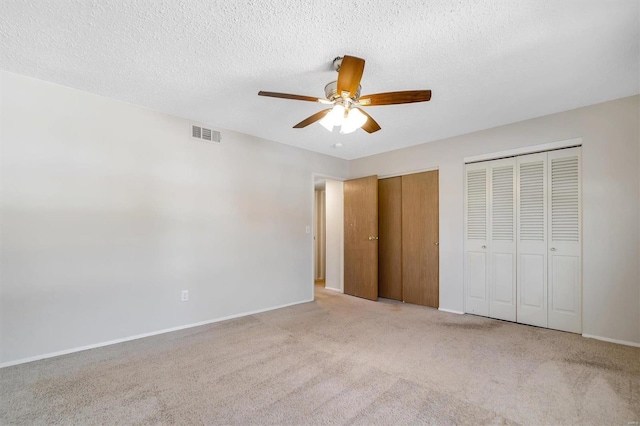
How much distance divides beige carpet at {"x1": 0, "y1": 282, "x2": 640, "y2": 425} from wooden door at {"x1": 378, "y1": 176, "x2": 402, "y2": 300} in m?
1.50

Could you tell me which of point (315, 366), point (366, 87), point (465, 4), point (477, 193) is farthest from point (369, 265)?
point (465, 4)

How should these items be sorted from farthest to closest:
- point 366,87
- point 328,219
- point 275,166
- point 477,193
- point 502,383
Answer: point 328,219 < point 275,166 < point 477,193 < point 366,87 < point 502,383

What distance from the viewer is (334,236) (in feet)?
17.9

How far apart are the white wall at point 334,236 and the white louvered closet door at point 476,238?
2099 mm

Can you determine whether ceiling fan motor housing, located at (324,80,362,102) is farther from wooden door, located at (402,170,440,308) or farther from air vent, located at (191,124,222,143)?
wooden door, located at (402,170,440,308)

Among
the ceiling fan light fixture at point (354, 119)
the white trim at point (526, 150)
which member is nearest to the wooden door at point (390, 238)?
the white trim at point (526, 150)

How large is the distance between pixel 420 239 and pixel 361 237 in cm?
95

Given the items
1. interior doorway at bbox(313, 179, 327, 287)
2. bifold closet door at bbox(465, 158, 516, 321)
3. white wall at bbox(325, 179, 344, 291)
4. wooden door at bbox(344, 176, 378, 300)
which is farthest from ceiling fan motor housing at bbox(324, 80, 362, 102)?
interior doorway at bbox(313, 179, 327, 287)

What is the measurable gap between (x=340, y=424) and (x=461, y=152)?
11.6 ft

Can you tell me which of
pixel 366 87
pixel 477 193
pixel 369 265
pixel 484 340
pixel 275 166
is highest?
pixel 366 87

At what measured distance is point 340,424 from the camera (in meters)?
1.68

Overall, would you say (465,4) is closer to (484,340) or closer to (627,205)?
(627,205)

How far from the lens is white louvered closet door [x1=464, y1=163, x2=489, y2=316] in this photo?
377 cm

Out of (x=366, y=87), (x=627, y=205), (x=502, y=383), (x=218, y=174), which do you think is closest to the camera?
(x=502, y=383)
